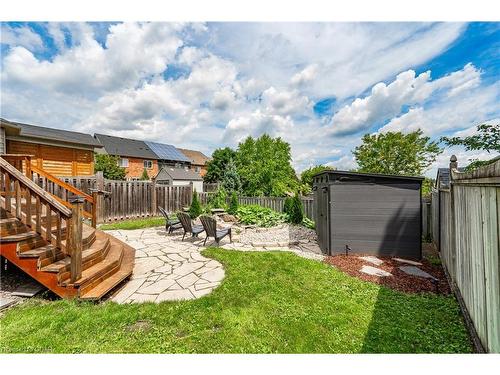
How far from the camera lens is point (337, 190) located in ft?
17.3

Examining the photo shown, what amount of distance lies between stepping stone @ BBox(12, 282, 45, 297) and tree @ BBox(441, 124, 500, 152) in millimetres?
11039

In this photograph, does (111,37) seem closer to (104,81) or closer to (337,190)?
(104,81)

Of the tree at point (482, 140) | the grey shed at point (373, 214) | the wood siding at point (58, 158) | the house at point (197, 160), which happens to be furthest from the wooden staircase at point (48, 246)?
the house at point (197, 160)

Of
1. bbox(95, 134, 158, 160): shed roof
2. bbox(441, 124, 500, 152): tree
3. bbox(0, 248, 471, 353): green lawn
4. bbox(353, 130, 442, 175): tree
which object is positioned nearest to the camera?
bbox(0, 248, 471, 353): green lawn

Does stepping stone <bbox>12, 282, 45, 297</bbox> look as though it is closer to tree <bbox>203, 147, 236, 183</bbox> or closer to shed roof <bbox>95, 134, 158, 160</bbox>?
tree <bbox>203, 147, 236, 183</bbox>

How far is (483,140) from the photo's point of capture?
6477mm

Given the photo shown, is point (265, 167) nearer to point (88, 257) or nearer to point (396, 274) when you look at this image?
point (396, 274)

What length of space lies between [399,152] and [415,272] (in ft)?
44.4

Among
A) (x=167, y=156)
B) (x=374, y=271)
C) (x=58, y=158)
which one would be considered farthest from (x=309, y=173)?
(x=58, y=158)

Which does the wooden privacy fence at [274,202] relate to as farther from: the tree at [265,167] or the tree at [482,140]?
the tree at [482,140]

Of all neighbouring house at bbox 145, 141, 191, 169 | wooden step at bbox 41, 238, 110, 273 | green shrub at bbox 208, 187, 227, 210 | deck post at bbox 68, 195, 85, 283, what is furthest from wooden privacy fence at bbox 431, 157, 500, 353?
neighbouring house at bbox 145, 141, 191, 169

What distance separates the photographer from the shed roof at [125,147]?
26.0 metres

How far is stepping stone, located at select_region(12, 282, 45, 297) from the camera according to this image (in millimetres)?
3116
